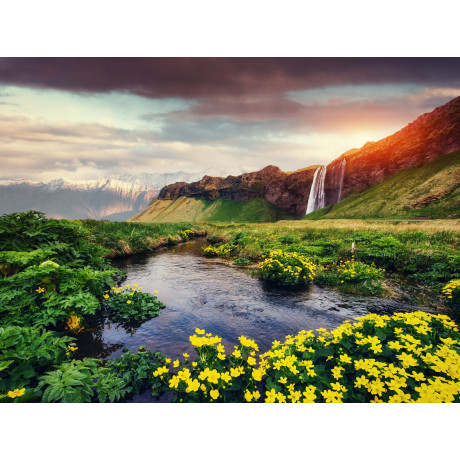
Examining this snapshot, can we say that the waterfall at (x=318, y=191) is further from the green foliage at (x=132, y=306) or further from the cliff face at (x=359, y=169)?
the green foliage at (x=132, y=306)

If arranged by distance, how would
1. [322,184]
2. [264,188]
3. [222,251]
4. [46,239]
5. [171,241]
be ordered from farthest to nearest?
[264,188] → [322,184] → [171,241] → [222,251] → [46,239]

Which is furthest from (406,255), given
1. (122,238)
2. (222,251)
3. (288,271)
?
(122,238)

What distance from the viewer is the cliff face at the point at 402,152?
69125 millimetres

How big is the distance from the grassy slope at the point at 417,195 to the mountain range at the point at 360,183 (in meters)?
0.23

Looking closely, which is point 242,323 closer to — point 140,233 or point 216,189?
point 140,233

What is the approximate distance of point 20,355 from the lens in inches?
111

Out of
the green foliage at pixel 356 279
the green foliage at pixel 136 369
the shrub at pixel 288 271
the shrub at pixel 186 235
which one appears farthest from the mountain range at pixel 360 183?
the green foliage at pixel 136 369

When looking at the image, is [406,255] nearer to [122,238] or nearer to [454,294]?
[454,294]

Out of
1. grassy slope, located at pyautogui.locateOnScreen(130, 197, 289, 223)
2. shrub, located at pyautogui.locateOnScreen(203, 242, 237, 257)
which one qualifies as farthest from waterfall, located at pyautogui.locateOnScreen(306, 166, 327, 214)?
shrub, located at pyautogui.locateOnScreen(203, 242, 237, 257)

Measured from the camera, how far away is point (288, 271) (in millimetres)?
9477

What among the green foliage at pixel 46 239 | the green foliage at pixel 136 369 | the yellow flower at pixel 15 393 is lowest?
the green foliage at pixel 136 369

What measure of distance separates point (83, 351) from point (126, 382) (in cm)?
202

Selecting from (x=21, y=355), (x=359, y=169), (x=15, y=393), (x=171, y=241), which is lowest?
(x=171, y=241)

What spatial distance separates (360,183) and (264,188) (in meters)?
57.4
